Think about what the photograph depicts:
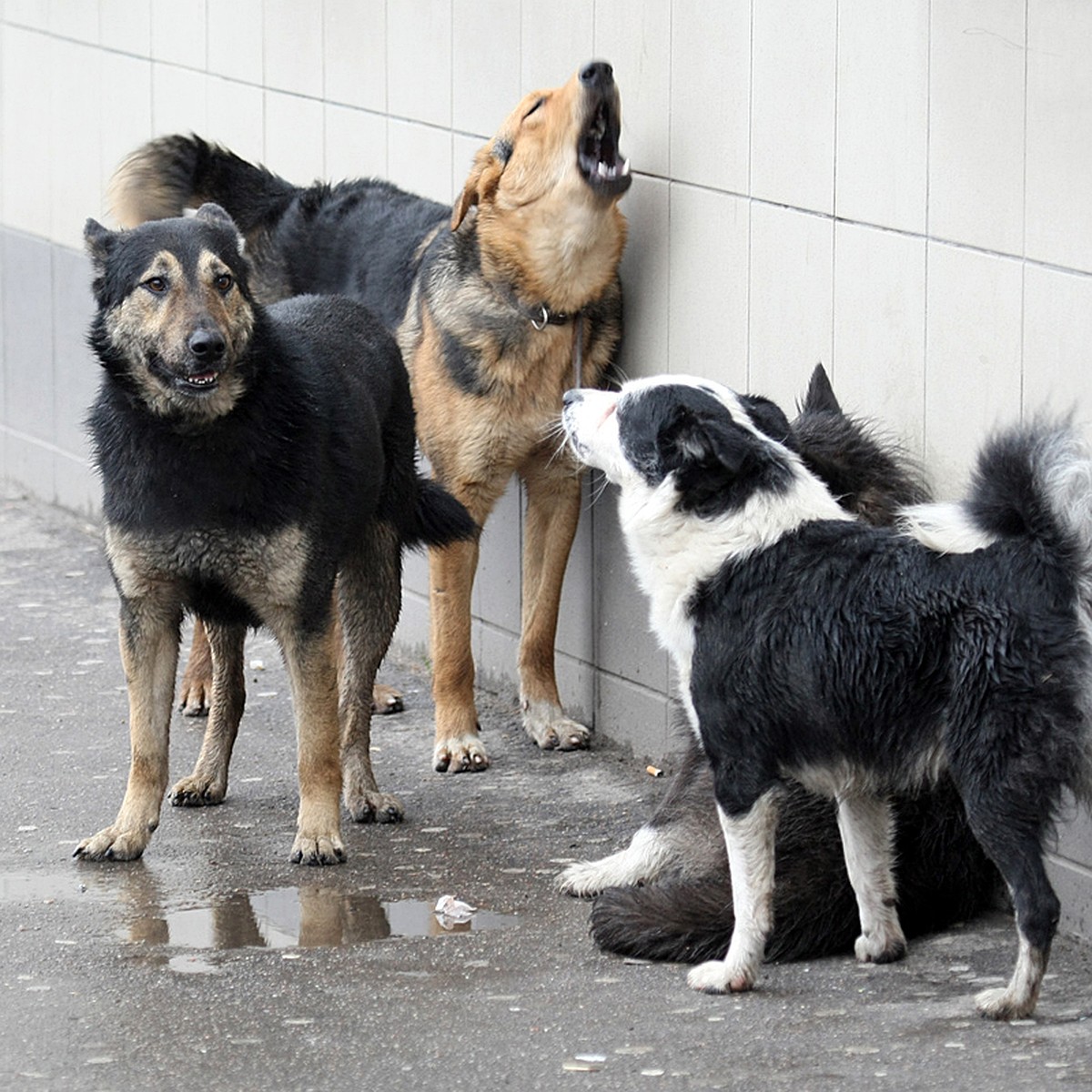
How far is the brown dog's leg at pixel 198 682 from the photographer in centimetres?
744

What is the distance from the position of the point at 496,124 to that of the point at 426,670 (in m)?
2.18

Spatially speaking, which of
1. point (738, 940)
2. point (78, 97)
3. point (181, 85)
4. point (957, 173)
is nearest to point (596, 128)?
point (957, 173)

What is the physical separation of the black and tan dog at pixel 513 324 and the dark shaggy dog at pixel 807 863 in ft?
4.39

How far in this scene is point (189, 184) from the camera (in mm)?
7902

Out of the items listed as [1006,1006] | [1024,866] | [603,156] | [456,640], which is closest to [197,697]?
[456,640]

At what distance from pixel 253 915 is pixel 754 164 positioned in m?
2.69

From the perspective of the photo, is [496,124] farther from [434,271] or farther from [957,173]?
[957,173]

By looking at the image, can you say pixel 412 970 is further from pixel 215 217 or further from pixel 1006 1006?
pixel 215 217

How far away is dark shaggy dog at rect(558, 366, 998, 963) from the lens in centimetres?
495

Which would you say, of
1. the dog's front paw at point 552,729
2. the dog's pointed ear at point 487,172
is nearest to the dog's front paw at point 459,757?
the dog's front paw at point 552,729

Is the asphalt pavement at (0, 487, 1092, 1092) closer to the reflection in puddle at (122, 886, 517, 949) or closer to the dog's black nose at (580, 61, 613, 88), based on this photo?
the reflection in puddle at (122, 886, 517, 949)

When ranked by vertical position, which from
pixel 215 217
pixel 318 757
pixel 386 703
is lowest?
pixel 386 703

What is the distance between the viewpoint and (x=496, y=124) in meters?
7.39

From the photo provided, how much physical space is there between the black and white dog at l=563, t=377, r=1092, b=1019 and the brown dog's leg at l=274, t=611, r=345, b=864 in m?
1.23
